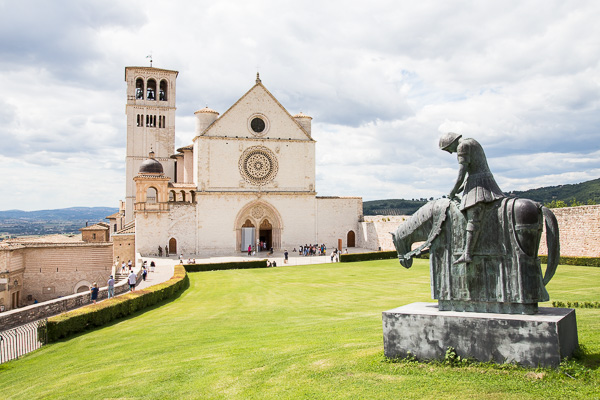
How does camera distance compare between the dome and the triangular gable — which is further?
the triangular gable

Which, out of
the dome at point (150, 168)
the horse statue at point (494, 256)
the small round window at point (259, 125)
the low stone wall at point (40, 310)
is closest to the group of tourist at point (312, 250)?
the small round window at point (259, 125)

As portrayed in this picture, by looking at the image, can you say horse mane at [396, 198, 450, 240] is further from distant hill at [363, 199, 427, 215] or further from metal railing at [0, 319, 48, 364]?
distant hill at [363, 199, 427, 215]

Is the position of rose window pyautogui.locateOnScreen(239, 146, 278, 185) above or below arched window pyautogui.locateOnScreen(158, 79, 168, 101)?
below

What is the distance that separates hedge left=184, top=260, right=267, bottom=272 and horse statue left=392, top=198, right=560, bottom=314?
29549mm

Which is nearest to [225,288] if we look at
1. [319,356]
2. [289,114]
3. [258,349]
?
[258,349]

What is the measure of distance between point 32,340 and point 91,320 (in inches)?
79.0

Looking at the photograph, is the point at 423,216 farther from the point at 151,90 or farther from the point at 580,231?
the point at 151,90

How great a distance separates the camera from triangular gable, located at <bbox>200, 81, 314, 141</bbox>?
47375 mm

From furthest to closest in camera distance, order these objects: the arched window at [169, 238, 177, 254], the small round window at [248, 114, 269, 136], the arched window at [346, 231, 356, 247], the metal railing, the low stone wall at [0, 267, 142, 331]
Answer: the arched window at [346, 231, 356, 247] < the small round window at [248, 114, 269, 136] < the arched window at [169, 238, 177, 254] < the low stone wall at [0, 267, 142, 331] < the metal railing

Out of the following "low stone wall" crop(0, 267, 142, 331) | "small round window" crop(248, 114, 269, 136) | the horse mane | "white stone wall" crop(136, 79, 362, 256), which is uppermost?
"small round window" crop(248, 114, 269, 136)

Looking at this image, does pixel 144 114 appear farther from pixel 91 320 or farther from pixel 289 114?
pixel 91 320

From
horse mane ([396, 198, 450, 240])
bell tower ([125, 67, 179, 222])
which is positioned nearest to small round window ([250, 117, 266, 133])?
bell tower ([125, 67, 179, 222])

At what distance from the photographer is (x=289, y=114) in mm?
49312

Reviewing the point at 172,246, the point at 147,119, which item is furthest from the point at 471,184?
the point at 147,119
